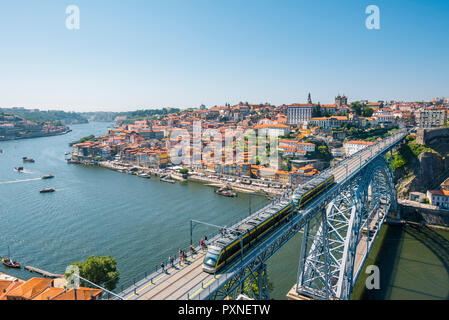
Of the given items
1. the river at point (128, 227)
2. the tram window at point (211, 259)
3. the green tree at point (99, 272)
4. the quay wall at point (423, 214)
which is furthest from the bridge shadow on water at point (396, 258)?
the green tree at point (99, 272)

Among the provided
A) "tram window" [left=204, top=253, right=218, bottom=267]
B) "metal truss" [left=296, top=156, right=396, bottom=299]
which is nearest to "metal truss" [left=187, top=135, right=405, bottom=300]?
"metal truss" [left=296, top=156, right=396, bottom=299]

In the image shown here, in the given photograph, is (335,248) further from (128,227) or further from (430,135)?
(430,135)

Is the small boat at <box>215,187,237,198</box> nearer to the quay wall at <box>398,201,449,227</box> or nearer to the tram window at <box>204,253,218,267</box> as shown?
the quay wall at <box>398,201,449,227</box>

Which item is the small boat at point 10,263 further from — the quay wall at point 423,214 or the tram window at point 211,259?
the quay wall at point 423,214

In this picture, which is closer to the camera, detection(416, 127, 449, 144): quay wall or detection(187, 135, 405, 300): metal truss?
detection(187, 135, 405, 300): metal truss

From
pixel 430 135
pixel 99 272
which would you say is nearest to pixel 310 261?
pixel 99 272

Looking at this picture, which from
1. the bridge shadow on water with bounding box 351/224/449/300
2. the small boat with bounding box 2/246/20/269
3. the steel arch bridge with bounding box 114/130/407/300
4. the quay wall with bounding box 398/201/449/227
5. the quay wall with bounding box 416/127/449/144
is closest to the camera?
the steel arch bridge with bounding box 114/130/407/300
